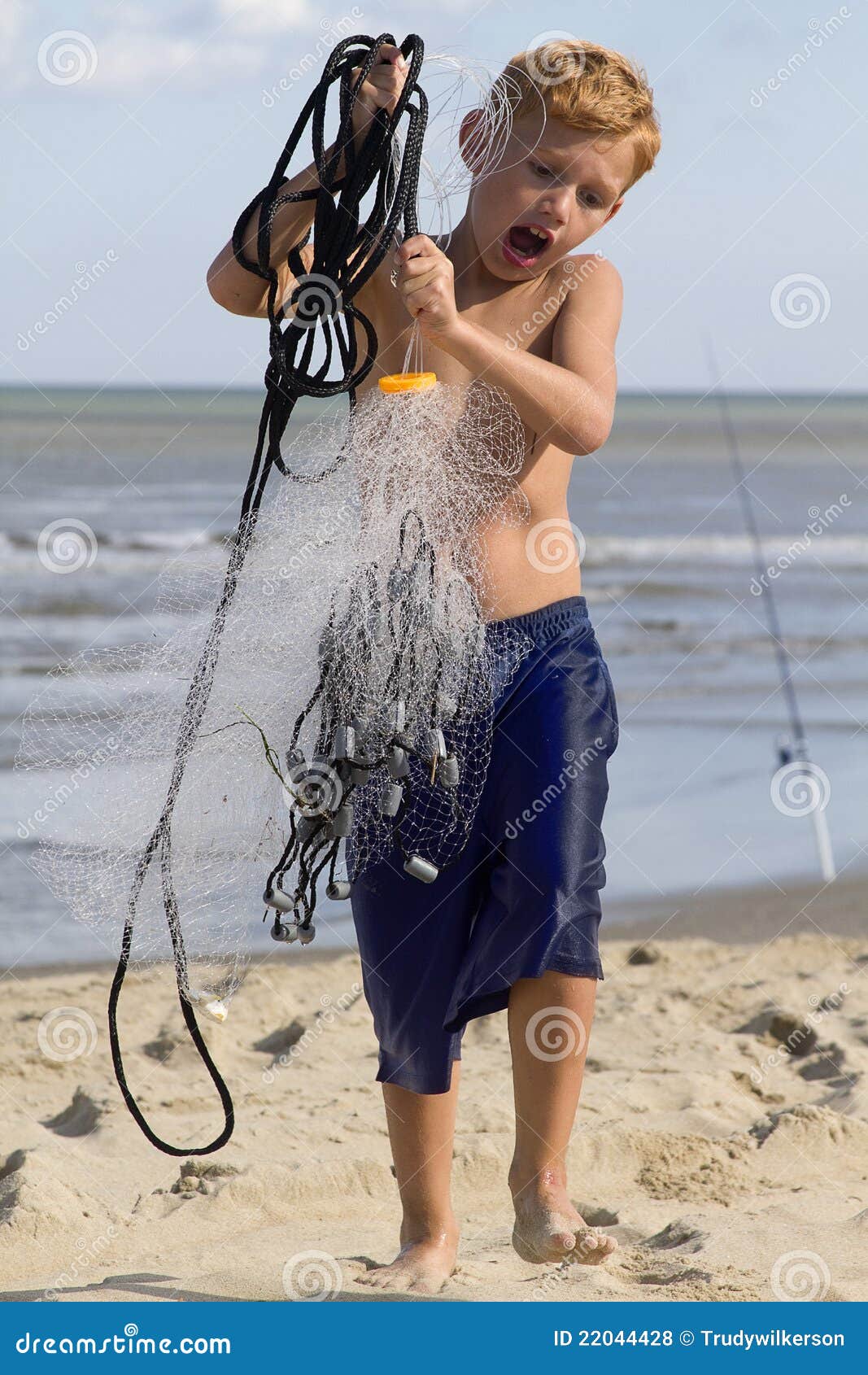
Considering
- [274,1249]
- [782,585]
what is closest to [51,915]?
[274,1249]

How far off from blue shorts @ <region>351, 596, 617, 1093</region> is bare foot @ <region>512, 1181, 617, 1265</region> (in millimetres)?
280

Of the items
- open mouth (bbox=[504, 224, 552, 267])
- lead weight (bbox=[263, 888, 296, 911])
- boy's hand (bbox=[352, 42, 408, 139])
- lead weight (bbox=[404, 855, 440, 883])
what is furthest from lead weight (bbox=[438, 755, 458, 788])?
boy's hand (bbox=[352, 42, 408, 139])

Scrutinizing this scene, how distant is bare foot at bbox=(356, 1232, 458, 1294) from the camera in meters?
2.63

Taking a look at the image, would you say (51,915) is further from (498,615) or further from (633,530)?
(633,530)

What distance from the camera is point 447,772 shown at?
2367 mm

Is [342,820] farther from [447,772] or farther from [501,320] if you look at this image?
[501,320]

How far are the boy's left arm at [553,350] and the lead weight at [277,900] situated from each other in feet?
3.13

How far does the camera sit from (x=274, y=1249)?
2.96m

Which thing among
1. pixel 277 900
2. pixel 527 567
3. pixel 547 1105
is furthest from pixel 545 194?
pixel 547 1105

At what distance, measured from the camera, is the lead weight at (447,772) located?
2365 millimetres

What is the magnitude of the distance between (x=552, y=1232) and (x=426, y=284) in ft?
5.79

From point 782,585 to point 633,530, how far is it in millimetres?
3728

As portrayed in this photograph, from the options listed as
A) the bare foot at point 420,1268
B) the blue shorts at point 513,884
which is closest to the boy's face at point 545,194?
the blue shorts at point 513,884

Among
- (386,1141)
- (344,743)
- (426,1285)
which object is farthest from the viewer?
(386,1141)
